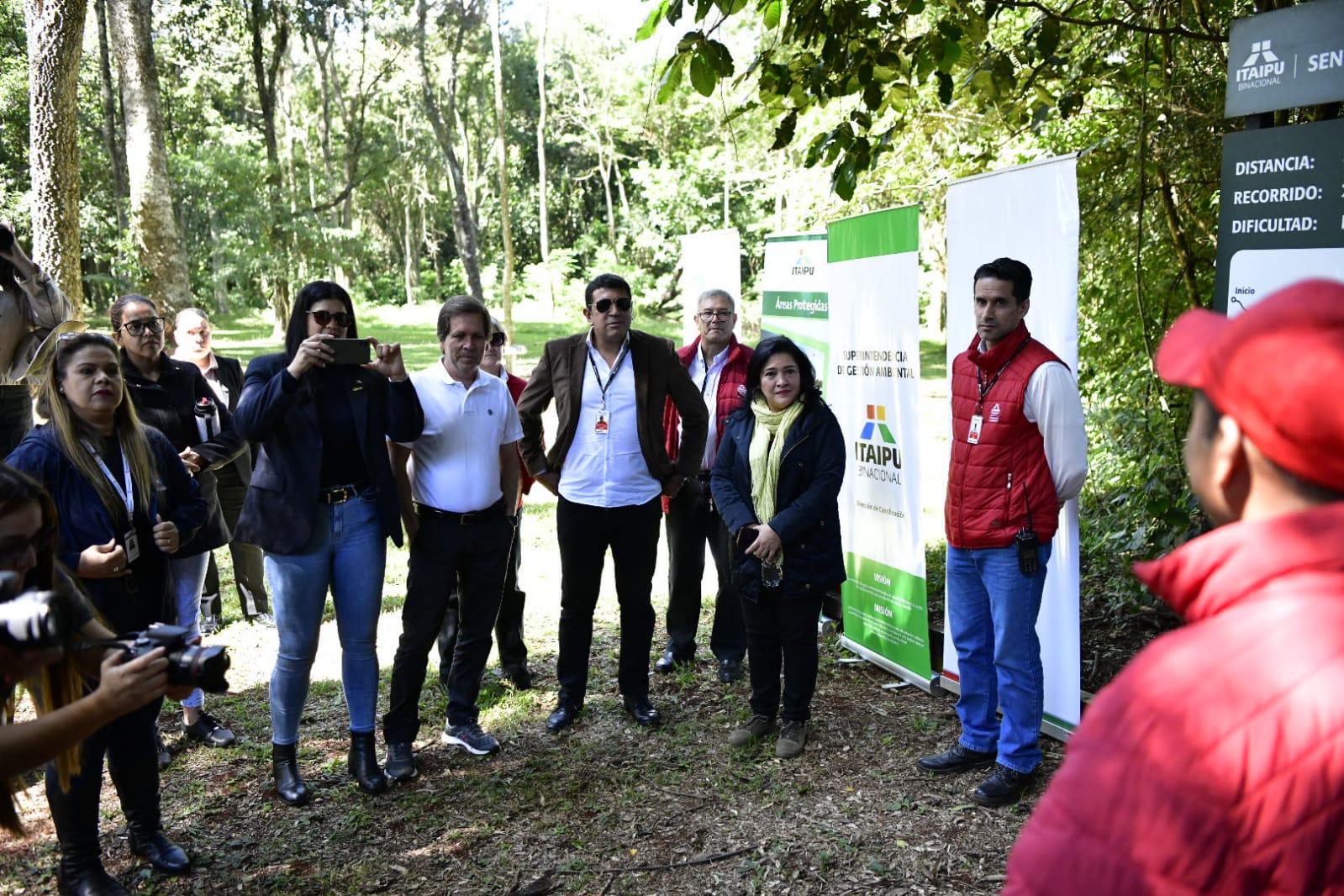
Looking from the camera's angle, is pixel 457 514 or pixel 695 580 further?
pixel 695 580

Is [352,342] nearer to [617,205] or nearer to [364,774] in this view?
[364,774]

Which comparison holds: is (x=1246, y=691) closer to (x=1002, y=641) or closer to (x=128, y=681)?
(x=128, y=681)

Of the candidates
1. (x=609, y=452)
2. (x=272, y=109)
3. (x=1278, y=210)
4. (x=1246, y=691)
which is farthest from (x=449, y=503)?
(x=272, y=109)

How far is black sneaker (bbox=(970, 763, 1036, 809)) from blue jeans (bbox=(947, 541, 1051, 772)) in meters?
0.03

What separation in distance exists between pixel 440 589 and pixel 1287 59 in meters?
3.69

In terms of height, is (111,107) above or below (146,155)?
above

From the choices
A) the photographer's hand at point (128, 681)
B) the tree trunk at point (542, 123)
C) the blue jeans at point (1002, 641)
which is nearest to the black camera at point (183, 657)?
the photographer's hand at point (128, 681)

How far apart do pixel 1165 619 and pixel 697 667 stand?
2.69 metres

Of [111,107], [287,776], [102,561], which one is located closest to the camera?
[102,561]

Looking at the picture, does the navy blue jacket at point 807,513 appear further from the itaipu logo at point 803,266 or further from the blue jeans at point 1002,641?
the itaipu logo at point 803,266

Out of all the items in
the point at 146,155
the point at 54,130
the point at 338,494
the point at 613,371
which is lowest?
the point at 338,494

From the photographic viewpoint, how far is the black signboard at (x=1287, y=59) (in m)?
3.40

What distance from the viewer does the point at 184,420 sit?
17.5 ft

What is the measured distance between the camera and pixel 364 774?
439 centimetres
